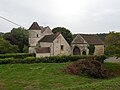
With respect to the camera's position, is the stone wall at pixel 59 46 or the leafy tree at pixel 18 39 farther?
the leafy tree at pixel 18 39

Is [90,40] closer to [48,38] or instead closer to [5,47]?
[48,38]

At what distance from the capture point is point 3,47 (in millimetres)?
67000

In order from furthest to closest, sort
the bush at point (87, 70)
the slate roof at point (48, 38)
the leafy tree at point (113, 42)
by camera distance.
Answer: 1. the slate roof at point (48, 38)
2. the leafy tree at point (113, 42)
3. the bush at point (87, 70)

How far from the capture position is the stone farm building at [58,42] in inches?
2376

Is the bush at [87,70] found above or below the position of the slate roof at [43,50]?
below

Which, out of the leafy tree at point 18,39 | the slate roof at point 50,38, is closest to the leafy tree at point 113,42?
the slate roof at point 50,38

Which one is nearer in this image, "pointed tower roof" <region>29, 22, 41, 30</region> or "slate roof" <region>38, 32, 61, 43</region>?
"slate roof" <region>38, 32, 61, 43</region>

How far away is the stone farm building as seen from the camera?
2376 inches

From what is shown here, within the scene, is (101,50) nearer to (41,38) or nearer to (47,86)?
(41,38)

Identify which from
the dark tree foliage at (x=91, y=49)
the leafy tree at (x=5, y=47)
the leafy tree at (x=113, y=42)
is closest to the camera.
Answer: the leafy tree at (x=113, y=42)

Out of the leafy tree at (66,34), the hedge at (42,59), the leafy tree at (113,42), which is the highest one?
the leafy tree at (66,34)

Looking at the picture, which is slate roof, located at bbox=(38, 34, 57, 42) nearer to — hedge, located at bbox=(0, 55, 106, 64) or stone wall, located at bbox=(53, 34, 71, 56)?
stone wall, located at bbox=(53, 34, 71, 56)

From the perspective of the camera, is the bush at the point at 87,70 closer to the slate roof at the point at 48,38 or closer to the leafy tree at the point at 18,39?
the slate roof at the point at 48,38

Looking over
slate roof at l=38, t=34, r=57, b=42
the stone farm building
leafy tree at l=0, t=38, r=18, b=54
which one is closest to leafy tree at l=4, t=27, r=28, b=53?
leafy tree at l=0, t=38, r=18, b=54
